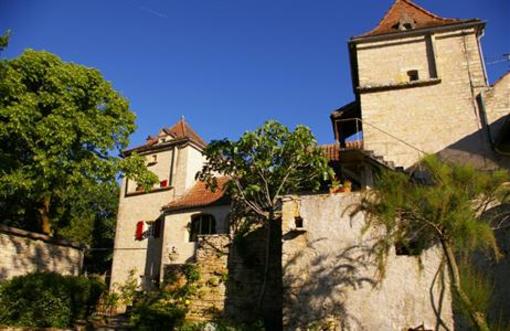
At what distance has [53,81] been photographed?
15.3m

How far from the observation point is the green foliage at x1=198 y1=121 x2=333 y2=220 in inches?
509

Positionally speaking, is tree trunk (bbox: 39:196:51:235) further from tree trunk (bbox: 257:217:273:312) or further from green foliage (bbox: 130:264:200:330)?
tree trunk (bbox: 257:217:273:312)

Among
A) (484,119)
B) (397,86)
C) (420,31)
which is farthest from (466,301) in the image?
(420,31)

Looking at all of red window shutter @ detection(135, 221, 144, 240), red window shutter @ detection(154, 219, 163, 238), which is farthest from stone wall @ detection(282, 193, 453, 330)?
red window shutter @ detection(135, 221, 144, 240)

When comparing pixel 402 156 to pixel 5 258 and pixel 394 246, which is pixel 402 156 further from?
pixel 5 258

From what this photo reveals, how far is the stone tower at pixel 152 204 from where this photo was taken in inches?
822

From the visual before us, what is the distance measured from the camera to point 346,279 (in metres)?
9.60

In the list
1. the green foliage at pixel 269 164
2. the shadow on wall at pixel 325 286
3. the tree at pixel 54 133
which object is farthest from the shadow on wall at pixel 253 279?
the tree at pixel 54 133

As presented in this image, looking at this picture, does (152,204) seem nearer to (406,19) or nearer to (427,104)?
(427,104)

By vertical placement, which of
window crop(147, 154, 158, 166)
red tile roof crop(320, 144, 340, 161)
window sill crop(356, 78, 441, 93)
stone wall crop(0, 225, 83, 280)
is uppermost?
window sill crop(356, 78, 441, 93)

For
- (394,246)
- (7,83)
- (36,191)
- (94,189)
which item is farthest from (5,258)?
(394,246)

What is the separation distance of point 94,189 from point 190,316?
6605 mm

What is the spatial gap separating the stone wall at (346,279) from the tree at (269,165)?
2368 mm

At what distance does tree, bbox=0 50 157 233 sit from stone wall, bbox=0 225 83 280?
1724 millimetres
